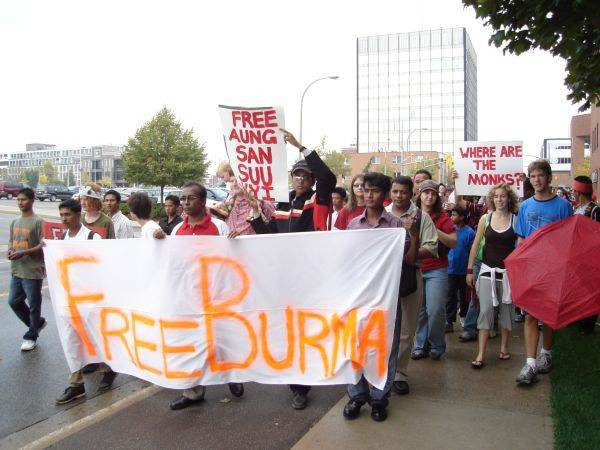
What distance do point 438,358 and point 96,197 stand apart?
12.6 ft

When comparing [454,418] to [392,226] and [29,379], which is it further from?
[29,379]

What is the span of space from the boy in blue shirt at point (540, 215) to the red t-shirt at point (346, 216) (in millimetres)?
1521

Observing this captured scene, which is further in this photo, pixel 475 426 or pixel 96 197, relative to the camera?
pixel 96 197

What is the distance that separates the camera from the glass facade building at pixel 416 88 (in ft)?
363

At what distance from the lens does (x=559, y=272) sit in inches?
160

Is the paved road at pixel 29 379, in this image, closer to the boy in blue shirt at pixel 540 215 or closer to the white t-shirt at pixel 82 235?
the white t-shirt at pixel 82 235

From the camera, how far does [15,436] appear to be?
3816mm

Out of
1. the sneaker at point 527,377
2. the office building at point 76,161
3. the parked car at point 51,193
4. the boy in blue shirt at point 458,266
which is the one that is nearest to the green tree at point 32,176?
the office building at point 76,161

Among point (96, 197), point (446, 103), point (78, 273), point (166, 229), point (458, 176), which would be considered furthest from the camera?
point (446, 103)

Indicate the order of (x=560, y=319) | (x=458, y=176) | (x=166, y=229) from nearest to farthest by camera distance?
1. (x=560, y=319)
2. (x=166, y=229)
3. (x=458, y=176)

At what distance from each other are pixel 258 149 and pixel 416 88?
115 m

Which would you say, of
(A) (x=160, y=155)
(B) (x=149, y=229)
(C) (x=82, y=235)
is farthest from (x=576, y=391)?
(A) (x=160, y=155)

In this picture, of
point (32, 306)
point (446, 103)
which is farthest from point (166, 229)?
point (446, 103)

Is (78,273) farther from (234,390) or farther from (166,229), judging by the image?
(166,229)
